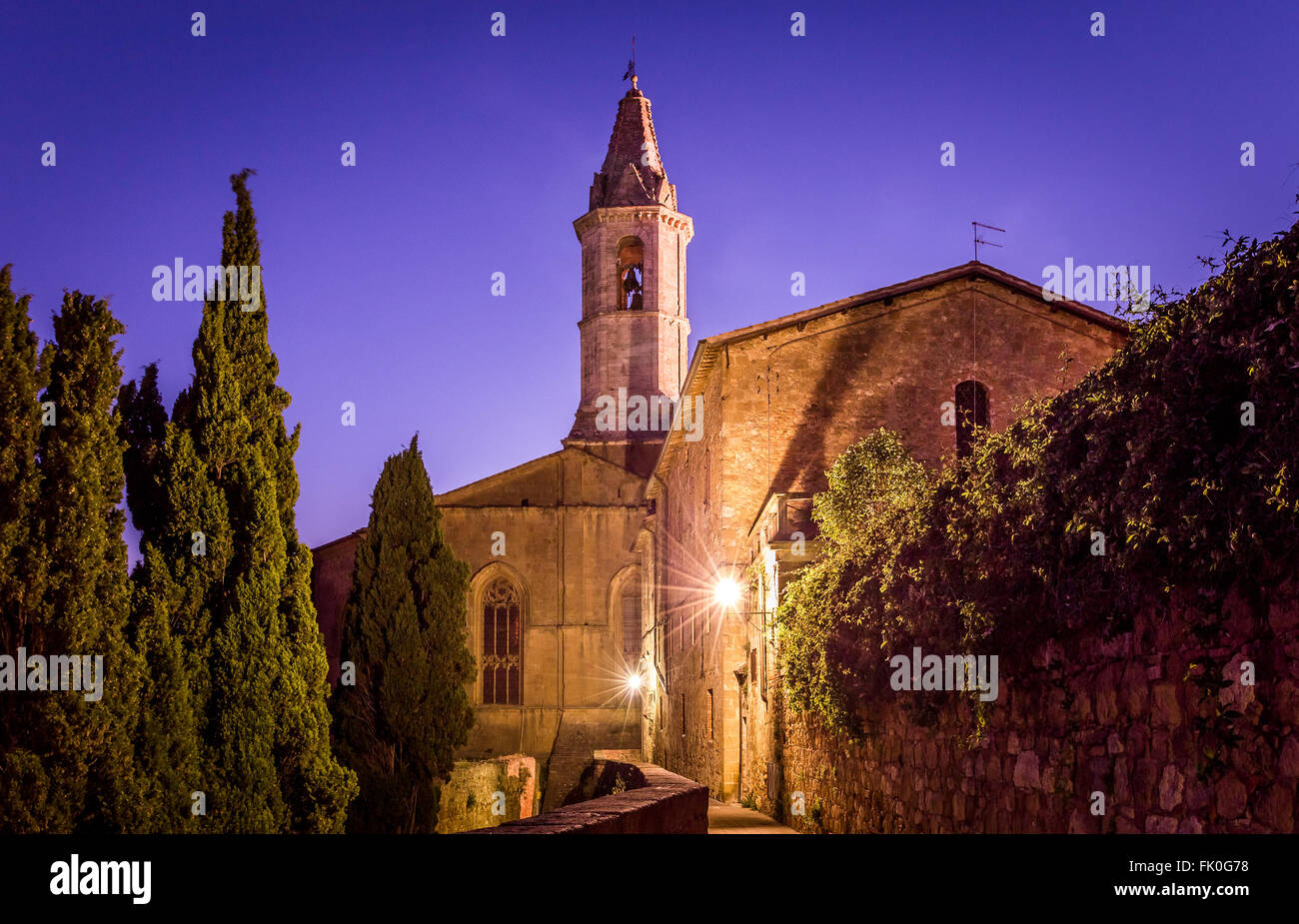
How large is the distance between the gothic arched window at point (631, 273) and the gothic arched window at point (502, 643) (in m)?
10.3

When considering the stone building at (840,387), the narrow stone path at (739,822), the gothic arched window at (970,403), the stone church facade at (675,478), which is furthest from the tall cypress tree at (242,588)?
the gothic arched window at (970,403)

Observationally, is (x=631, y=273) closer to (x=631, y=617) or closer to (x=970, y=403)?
(x=631, y=617)

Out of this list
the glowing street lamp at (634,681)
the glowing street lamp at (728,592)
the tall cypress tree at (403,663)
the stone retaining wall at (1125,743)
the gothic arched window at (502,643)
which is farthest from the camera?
the gothic arched window at (502,643)

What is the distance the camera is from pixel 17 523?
11148mm

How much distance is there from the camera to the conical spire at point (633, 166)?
4012cm

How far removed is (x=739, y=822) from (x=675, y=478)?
14.3 metres

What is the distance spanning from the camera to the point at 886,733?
10.1 m

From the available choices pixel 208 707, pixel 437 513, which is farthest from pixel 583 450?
pixel 208 707

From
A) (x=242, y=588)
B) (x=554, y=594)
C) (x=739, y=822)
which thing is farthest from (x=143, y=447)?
(x=554, y=594)

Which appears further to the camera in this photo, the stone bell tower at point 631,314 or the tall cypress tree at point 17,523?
the stone bell tower at point 631,314

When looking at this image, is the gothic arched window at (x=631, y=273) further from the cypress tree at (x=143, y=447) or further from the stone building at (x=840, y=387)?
the cypress tree at (x=143, y=447)

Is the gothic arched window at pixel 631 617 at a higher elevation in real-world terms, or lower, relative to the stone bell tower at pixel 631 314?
lower

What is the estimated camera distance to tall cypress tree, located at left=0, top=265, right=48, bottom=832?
11000mm

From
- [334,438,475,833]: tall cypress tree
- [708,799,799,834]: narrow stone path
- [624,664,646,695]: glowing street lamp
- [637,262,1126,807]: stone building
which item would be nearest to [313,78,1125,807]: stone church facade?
[637,262,1126,807]: stone building
